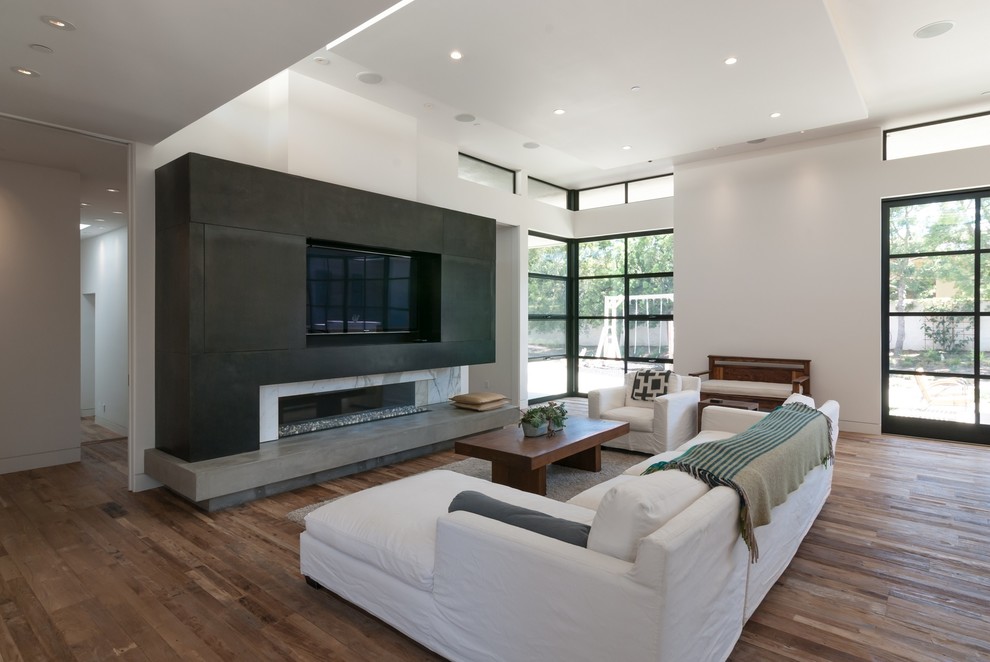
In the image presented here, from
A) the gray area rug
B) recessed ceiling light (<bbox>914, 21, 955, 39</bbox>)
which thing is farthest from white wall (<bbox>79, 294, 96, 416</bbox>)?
recessed ceiling light (<bbox>914, 21, 955, 39</bbox>)

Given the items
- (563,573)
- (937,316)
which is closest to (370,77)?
(563,573)

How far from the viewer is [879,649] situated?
2.25m

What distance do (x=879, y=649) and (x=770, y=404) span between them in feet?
13.5

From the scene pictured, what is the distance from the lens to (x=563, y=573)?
176 cm

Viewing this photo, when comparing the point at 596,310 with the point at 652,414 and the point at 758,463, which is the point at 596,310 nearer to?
the point at 652,414

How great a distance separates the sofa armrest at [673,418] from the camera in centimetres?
503

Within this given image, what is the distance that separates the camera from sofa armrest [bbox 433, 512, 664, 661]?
1652 mm

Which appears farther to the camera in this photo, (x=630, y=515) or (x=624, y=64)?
(x=624, y=64)

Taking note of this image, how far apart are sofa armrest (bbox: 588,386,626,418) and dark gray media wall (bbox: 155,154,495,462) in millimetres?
2295

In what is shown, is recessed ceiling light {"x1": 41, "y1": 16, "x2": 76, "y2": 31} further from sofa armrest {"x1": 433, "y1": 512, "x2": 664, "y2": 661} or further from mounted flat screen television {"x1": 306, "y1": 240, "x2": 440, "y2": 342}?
sofa armrest {"x1": 433, "y1": 512, "x2": 664, "y2": 661}

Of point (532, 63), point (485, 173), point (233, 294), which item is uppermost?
point (485, 173)

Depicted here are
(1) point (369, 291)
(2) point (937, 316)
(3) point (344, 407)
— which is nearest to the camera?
(3) point (344, 407)

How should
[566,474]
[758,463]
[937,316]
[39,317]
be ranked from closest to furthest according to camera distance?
[758,463] → [566,474] → [39,317] → [937,316]

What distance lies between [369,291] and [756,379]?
16.3 feet
